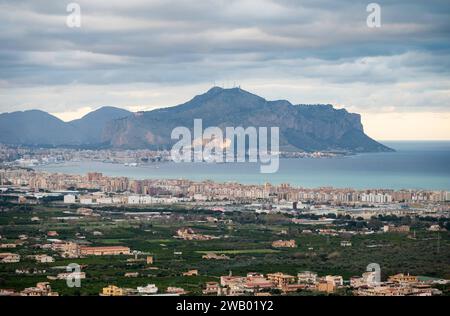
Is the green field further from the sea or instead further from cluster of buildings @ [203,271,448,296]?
the sea

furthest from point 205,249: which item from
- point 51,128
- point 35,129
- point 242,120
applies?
point 51,128

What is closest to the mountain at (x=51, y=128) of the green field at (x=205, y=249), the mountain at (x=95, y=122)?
the mountain at (x=95, y=122)

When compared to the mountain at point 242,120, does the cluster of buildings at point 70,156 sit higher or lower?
lower

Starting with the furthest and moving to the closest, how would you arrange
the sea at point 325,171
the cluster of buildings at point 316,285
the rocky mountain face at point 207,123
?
the rocky mountain face at point 207,123 → the sea at point 325,171 → the cluster of buildings at point 316,285

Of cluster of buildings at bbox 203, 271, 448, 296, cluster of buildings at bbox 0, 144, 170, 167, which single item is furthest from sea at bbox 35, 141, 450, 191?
cluster of buildings at bbox 203, 271, 448, 296

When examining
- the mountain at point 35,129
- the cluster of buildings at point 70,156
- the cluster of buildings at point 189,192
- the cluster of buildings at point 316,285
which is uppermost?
the mountain at point 35,129

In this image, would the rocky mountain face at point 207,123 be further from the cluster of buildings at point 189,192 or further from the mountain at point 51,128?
the cluster of buildings at point 189,192

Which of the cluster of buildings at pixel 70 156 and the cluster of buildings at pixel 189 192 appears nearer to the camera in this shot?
the cluster of buildings at pixel 189 192
